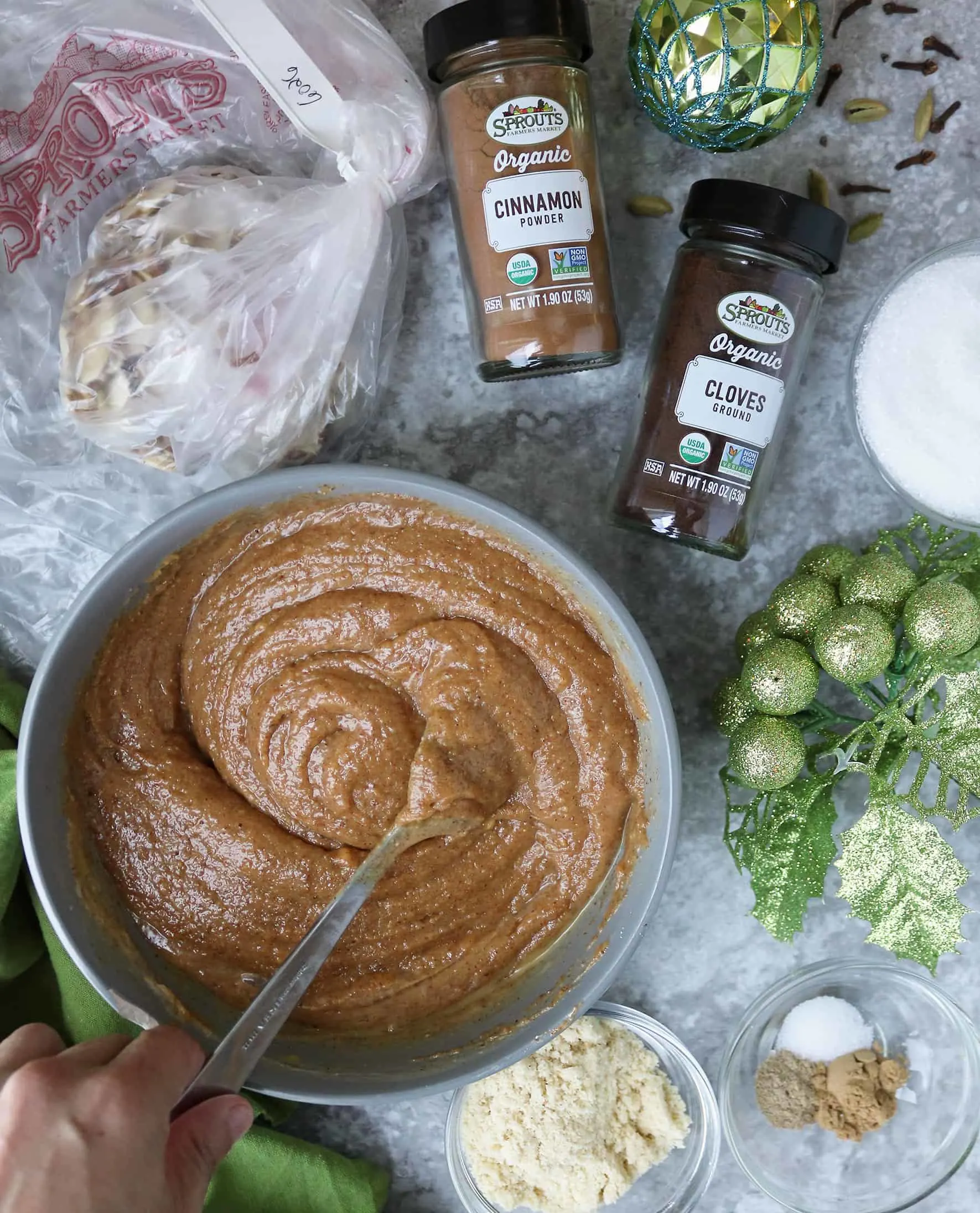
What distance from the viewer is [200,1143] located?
1.19 metres

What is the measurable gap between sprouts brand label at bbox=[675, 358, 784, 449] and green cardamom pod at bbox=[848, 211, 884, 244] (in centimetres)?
32

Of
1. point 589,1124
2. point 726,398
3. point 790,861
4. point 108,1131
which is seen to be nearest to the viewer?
point 108,1131

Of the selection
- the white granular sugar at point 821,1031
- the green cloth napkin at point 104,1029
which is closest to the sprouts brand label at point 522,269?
the green cloth napkin at point 104,1029

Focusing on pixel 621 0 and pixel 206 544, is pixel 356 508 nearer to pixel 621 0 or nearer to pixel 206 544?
pixel 206 544

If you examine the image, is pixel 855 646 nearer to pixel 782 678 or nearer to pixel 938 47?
pixel 782 678

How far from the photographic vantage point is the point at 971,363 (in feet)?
4.99

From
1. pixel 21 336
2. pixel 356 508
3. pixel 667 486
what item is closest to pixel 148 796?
pixel 356 508

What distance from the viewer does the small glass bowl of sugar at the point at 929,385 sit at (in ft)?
5.02

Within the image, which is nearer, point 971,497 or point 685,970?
point 971,497

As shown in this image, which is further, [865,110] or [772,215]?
[865,110]

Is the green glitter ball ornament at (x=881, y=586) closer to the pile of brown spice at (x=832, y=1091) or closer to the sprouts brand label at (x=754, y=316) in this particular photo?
the sprouts brand label at (x=754, y=316)

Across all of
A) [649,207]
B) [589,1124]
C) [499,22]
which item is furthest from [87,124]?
[589,1124]

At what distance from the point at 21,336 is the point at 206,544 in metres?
0.40

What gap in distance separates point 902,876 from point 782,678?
346 millimetres
